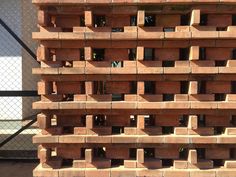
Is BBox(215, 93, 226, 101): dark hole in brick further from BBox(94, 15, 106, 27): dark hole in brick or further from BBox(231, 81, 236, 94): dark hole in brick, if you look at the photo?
BBox(94, 15, 106, 27): dark hole in brick

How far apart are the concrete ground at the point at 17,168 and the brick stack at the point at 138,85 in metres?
1.80

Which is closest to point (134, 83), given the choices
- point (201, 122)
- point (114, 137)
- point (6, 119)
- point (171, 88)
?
point (171, 88)

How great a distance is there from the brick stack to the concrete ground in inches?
71.0

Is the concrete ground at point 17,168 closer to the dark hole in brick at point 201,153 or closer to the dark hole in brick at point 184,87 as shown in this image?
the dark hole in brick at point 201,153

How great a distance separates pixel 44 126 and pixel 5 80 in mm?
7167

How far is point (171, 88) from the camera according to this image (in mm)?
3070

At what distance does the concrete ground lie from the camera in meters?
4.67

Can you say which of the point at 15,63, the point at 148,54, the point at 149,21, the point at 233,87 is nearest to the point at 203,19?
the point at 149,21

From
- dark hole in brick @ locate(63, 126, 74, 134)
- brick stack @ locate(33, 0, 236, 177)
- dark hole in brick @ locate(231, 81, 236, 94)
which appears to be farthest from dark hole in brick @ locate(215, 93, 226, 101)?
dark hole in brick @ locate(63, 126, 74, 134)

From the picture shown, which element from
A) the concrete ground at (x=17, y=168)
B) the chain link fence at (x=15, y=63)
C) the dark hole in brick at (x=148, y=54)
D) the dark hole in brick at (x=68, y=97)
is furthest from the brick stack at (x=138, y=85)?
the chain link fence at (x=15, y=63)

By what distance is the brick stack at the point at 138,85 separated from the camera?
2953mm

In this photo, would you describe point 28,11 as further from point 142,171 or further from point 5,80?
point 142,171

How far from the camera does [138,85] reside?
3.01 metres

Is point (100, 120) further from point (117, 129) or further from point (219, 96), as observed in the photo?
point (219, 96)
